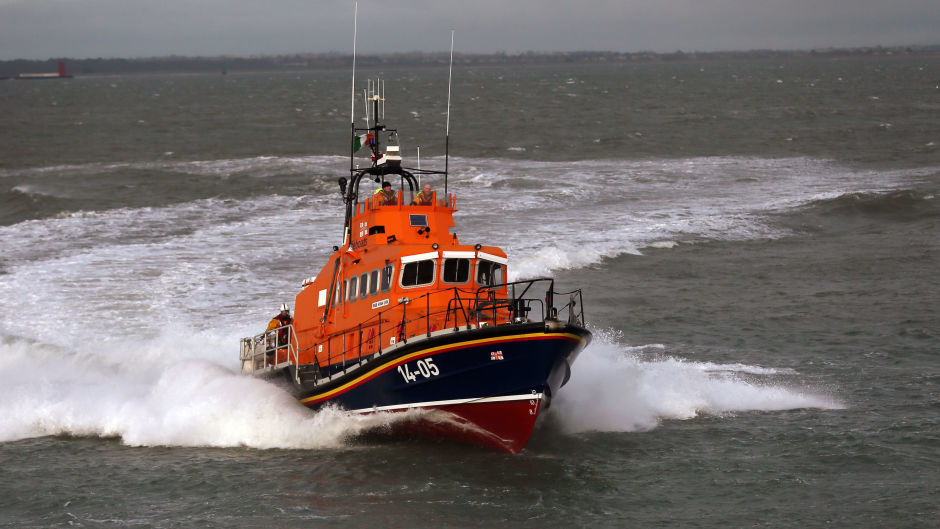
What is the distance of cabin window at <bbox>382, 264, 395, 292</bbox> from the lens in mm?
16078

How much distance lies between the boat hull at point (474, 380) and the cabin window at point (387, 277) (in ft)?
3.65

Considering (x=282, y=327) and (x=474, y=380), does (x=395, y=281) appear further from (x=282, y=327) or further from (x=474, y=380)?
(x=282, y=327)

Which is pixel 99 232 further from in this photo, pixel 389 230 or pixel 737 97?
pixel 737 97

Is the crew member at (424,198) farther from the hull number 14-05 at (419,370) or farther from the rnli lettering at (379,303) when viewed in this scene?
the hull number 14-05 at (419,370)

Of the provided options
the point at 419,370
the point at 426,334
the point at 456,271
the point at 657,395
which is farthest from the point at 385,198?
the point at 657,395

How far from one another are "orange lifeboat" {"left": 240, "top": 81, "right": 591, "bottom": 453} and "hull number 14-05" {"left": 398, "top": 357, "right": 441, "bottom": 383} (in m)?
0.01

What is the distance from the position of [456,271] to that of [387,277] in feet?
3.23

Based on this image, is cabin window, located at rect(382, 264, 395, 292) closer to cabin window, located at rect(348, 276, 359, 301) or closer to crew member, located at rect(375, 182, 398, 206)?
cabin window, located at rect(348, 276, 359, 301)

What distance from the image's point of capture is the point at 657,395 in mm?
18469

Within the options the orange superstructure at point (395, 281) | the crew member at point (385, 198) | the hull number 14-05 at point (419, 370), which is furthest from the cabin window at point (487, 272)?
the crew member at point (385, 198)

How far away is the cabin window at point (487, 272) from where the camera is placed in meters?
16.4

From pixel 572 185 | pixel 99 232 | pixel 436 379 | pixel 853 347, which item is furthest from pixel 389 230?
pixel 572 185

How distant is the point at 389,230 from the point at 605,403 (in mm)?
4371

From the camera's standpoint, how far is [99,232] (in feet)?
120
